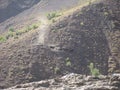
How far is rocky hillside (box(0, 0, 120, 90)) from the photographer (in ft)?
177

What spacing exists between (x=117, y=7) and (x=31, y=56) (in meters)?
23.2

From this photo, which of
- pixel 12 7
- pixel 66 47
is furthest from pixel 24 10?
pixel 66 47

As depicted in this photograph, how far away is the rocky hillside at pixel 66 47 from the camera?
53.9 m

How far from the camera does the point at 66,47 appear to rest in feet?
197

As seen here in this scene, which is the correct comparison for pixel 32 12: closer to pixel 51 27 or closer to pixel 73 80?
pixel 51 27

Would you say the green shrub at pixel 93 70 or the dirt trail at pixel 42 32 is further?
the dirt trail at pixel 42 32

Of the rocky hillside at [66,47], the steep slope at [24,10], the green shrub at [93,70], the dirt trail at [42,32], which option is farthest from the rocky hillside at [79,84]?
the steep slope at [24,10]

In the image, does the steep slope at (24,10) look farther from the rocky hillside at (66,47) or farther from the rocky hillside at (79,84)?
the rocky hillside at (79,84)

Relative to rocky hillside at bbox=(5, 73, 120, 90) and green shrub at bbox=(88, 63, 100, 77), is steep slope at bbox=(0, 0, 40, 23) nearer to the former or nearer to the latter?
green shrub at bbox=(88, 63, 100, 77)

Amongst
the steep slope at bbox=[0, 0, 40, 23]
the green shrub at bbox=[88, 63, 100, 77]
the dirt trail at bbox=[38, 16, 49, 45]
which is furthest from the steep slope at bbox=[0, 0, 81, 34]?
the green shrub at bbox=[88, 63, 100, 77]

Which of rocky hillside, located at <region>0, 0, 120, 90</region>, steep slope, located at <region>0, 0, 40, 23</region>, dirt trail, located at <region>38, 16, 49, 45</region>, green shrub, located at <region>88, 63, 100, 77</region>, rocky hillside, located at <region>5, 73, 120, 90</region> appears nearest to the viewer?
rocky hillside, located at <region>5, 73, 120, 90</region>

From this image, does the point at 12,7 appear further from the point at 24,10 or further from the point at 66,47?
the point at 66,47

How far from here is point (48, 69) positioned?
54.2 metres

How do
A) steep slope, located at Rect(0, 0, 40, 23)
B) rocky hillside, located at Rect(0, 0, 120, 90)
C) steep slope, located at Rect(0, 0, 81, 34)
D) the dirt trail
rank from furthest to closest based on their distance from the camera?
steep slope, located at Rect(0, 0, 40, 23)
steep slope, located at Rect(0, 0, 81, 34)
the dirt trail
rocky hillside, located at Rect(0, 0, 120, 90)
